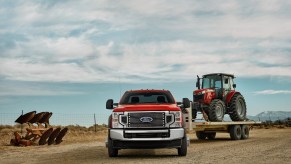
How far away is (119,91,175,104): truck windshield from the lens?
15656mm

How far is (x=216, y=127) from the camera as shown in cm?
2373

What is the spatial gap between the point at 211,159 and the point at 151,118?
7.12 feet

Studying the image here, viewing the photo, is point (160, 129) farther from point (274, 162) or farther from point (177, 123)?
point (274, 162)

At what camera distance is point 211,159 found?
1365cm

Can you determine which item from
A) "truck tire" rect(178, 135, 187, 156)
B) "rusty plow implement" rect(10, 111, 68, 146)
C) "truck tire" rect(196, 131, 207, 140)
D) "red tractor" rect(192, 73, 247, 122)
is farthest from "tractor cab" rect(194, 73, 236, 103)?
"truck tire" rect(178, 135, 187, 156)

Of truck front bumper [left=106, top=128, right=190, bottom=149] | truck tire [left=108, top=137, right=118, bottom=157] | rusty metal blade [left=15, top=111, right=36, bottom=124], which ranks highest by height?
rusty metal blade [left=15, top=111, right=36, bottom=124]

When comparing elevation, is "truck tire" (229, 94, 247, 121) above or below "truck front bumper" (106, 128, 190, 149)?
above

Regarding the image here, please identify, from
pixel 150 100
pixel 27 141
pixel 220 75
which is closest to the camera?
pixel 150 100

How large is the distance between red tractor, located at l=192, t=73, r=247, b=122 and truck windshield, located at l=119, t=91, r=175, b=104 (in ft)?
25.0

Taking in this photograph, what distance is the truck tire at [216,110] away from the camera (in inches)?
902

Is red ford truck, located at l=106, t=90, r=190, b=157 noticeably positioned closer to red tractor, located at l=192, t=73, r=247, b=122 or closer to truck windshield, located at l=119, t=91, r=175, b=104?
truck windshield, located at l=119, t=91, r=175, b=104

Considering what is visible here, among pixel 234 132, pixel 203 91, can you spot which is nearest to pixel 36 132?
pixel 203 91

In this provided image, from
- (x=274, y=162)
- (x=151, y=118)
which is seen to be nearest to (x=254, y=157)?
(x=274, y=162)

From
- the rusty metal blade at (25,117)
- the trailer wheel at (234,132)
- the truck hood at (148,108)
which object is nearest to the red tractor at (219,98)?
the trailer wheel at (234,132)
